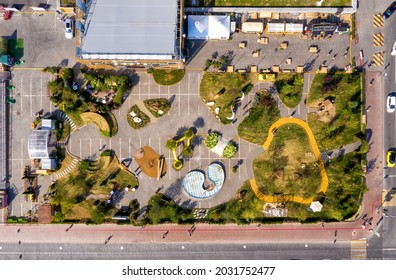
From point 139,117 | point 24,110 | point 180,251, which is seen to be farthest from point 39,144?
point 180,251

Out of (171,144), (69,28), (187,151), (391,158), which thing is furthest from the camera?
(391,158)

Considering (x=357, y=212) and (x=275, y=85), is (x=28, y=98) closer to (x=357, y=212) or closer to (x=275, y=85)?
(x=275, y=85)

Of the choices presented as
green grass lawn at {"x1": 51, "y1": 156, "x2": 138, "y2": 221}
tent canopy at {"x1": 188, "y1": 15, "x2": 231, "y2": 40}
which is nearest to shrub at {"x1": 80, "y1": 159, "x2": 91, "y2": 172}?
green grass lawn at {"x1": 51, "y1": 156, "x2": 138, "y2": 221}

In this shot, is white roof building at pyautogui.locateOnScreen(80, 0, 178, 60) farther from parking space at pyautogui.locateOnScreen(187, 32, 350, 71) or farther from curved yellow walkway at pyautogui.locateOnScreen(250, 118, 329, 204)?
curved yellow walkway at pyautogui.locateOnScreen(250, 118, 329, 204)

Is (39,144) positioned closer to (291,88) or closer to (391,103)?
(291,88)

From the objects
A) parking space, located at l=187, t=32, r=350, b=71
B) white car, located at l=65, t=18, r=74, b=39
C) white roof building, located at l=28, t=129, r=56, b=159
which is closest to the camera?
white roof building, located at l=28, t=129, r=56, b=159
